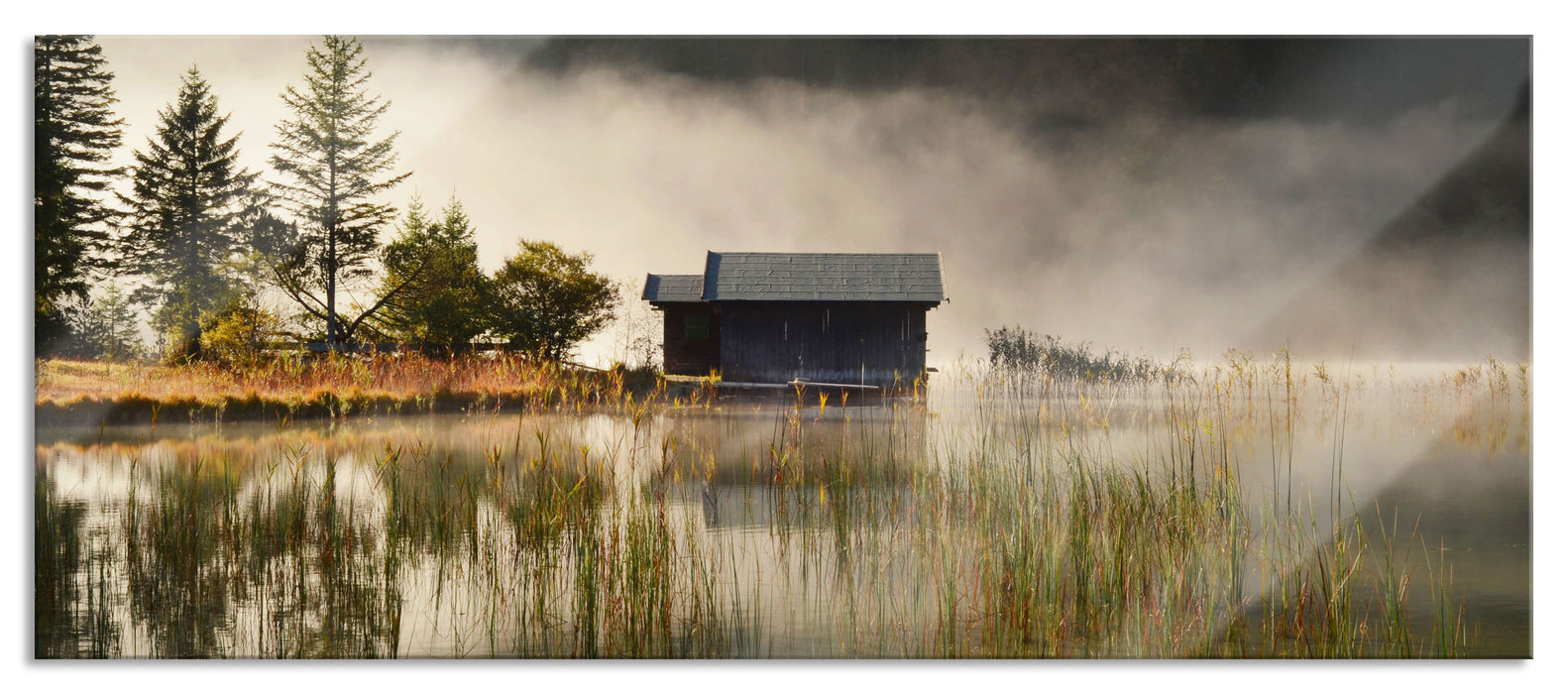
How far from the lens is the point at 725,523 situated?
3301 mm

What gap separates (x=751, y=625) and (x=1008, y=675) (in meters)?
0.92

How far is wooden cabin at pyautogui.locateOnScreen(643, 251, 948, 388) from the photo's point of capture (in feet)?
16.4

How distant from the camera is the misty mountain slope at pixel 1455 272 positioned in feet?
11.8

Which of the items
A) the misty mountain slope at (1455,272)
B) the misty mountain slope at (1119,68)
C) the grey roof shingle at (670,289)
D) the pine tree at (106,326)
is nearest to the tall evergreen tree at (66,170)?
the pine tree at (106,326)

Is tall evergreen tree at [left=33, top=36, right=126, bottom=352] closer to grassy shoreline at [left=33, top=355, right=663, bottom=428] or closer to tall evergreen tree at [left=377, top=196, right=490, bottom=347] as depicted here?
grassy shoreline at [left=33, top=355, right=663, bottom=428]

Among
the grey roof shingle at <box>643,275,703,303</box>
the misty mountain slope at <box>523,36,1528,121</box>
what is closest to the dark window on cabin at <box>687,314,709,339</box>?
the grey roof shingle at <box>643,275,703,303</box>

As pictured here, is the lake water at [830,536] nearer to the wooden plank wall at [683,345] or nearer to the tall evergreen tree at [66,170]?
the tall evergreen tree at [66,170]

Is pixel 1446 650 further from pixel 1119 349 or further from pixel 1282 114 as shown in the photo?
pixel 1282 114

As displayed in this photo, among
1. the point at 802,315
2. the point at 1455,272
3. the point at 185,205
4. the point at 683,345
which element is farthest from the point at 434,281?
the point at 802,315

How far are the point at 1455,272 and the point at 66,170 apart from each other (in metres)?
5.64

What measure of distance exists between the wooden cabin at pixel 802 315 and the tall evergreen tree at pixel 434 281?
34.7 inches

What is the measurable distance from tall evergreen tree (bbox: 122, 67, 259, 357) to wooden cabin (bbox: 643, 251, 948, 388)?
1.86 m
